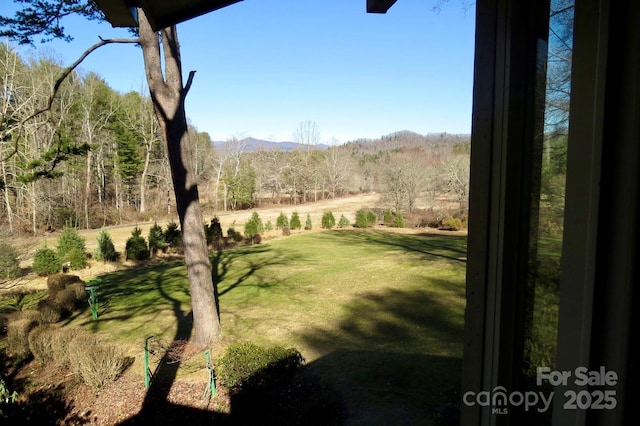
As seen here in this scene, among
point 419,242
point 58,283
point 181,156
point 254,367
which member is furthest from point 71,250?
point 419,242

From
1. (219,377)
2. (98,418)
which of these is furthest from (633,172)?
(98,418)

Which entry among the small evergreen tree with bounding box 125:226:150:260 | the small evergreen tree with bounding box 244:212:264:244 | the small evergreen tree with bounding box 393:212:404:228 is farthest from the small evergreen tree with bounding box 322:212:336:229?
the small evergreen tree with bounding box 125:226:150:260

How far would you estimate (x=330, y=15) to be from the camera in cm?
1170

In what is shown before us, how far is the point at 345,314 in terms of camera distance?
743cm

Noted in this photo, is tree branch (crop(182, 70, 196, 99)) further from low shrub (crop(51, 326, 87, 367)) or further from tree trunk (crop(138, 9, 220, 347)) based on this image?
low shrub (crop(51, 326, 87, 367))

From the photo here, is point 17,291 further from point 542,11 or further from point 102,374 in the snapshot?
point 542,11

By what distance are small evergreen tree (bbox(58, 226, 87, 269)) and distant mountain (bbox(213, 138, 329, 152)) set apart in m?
24.2

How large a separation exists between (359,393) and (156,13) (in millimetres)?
4107

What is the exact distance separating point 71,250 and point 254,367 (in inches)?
455

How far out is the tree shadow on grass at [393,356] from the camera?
3.94m

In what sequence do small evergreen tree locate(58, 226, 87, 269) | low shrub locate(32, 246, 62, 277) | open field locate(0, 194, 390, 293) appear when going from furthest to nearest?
small evergreen tree locate(58, 226, 87, 269) → low shrub locate(32, 246, 62, 277) → open field locate(0, 194, 390, 293)

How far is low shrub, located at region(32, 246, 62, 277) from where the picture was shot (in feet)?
38.3

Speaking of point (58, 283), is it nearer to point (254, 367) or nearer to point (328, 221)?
point (254, 367)

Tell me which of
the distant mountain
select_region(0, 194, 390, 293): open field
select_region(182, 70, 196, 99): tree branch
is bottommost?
select_region(0, 194, 390, 293): open field
